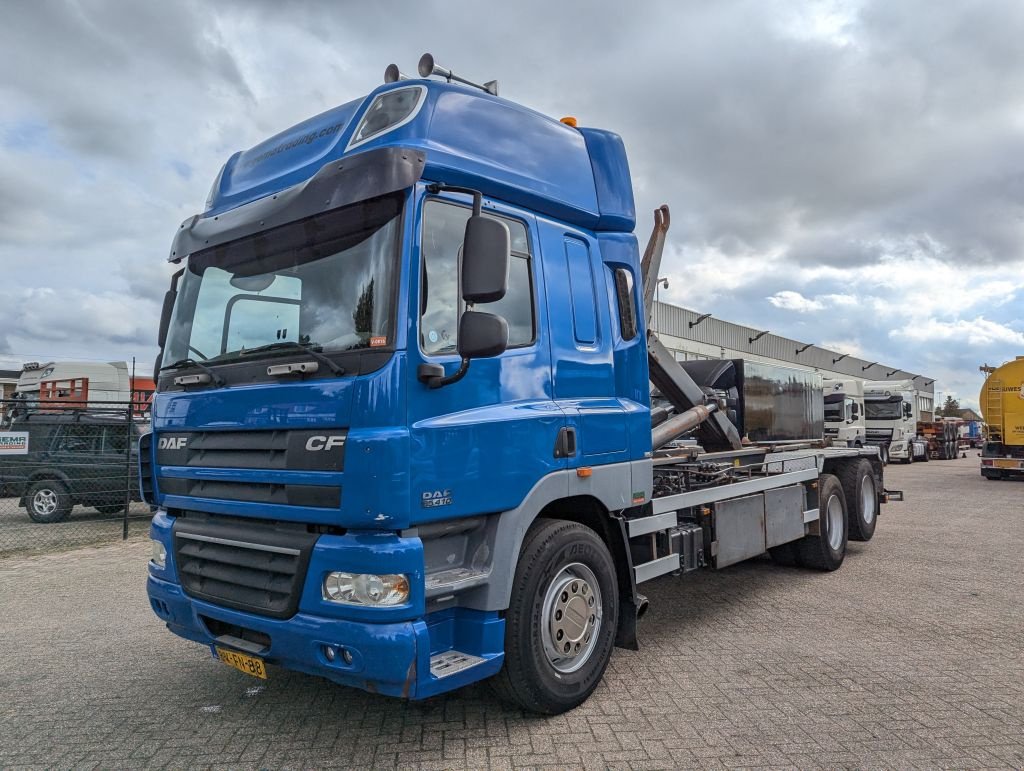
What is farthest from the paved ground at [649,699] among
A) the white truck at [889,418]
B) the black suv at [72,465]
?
the white truck at [889,418]

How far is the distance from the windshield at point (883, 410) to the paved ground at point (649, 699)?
24236mm

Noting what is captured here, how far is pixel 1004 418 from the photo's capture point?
20359 millimetres

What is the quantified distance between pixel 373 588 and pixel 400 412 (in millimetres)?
788

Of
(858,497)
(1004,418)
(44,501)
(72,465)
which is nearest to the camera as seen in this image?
(858,497)

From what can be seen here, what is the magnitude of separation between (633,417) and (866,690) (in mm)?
2155

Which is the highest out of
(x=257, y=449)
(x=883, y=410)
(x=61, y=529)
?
(x=883, y=410)

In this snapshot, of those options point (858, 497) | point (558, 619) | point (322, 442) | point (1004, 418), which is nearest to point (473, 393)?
point (322, 442)

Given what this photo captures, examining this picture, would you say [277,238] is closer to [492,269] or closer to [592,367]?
[492,269]

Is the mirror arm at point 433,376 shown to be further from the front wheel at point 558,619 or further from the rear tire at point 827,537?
the rear tire at point 827,537

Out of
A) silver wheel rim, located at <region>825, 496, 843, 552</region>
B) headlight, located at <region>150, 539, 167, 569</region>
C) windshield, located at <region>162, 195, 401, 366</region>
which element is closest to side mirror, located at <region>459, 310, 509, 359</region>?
windshield, located at <region>162, 195, 401, 366</region>

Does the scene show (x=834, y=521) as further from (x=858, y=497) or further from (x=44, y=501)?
(x=44, y=501)

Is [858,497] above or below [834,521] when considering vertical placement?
above

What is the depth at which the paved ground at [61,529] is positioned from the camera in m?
10.2

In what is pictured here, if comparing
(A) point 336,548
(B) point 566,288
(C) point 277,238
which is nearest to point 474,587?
(A) point 336,548
